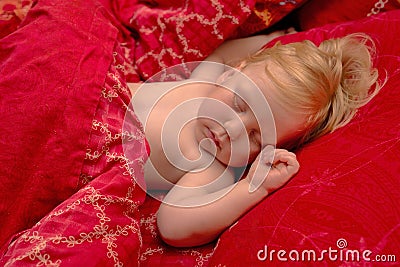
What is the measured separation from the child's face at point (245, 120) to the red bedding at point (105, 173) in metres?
0.08

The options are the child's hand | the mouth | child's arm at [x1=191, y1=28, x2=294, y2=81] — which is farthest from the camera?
child's arm at [x1=191, y1=28, x2=294, y2=81]

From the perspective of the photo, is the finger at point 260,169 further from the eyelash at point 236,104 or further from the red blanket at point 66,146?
the red blanket at point 66,146

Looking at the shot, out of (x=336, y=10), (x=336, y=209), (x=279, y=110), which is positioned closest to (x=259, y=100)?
(x=279, y=110)

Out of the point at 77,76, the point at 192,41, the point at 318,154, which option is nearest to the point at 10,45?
the point at 77,76

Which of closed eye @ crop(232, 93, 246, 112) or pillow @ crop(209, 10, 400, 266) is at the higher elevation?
closed eye @ crop(232, 93, 246, 112)

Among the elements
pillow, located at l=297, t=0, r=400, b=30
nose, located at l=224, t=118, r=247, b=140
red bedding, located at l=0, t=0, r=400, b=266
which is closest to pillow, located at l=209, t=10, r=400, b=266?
red bedding, located at l=0, t=0, r=400, b=266

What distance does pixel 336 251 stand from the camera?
734 mm

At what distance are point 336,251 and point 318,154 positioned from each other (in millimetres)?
234

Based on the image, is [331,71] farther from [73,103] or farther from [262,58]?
[73,103]

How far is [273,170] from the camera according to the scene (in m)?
0.90

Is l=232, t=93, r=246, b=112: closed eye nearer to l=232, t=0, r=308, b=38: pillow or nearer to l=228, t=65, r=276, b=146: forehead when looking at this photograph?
l=228, t=65, r=276, b=146: forehead

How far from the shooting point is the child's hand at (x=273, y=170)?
0.89 m

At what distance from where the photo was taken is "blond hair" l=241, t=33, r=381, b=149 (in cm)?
97

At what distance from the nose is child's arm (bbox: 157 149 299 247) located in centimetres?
7
